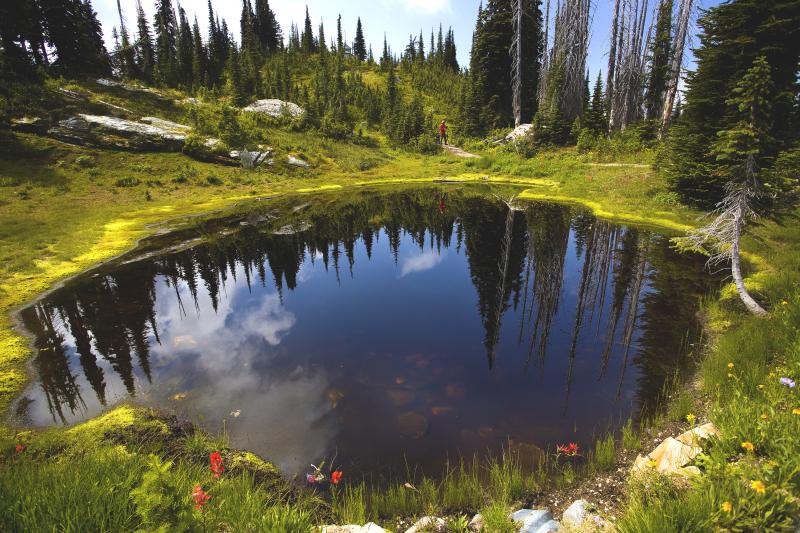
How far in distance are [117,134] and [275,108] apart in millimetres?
23701

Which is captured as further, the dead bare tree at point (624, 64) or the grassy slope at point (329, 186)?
the dead bare tree at point (624, 64)

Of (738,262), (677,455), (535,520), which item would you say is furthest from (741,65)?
(535,520)

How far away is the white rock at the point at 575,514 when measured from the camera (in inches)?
159

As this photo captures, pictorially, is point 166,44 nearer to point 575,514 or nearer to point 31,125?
point 31,125

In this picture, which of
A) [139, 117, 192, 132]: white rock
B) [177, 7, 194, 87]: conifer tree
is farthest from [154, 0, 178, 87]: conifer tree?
[139, 117, 192, 132]: white rock

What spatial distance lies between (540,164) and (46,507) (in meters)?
38.8

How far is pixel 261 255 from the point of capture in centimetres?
1662

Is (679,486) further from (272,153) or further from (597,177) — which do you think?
(272,153)

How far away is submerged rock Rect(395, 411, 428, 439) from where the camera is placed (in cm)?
652

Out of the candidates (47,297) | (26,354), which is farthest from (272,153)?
(26,354)

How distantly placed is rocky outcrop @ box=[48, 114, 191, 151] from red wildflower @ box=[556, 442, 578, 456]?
40.8 meters

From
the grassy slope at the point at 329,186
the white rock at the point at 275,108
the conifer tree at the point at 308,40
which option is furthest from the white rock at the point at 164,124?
the conifer tree at the point at 308,40

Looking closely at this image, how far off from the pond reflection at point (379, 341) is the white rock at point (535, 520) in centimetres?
167

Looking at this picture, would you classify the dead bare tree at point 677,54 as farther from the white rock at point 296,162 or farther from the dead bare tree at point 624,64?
the white rock at point 296,162
